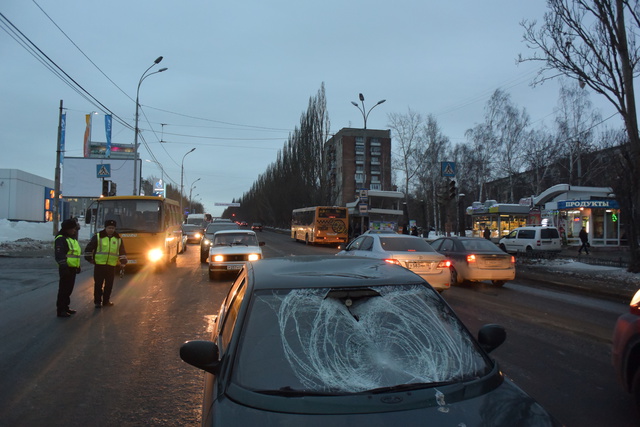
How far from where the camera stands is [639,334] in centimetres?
366

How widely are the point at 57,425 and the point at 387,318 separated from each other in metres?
3.00

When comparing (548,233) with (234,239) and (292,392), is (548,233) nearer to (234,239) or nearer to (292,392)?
(234,239)

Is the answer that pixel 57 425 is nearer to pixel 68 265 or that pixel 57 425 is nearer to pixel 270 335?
pixel 270 335

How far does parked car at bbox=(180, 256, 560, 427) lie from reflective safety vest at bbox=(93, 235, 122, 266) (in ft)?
23.2

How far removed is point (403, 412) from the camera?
205cm

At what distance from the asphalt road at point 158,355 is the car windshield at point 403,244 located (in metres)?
1.33

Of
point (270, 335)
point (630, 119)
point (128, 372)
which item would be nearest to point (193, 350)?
point (270, 335)

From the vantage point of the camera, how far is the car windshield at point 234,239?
1493 cm

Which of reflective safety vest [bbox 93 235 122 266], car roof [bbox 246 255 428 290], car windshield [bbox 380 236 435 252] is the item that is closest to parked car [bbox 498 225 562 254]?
car windshield [bbox 380 236 435 252]

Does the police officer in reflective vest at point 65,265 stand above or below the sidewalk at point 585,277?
above

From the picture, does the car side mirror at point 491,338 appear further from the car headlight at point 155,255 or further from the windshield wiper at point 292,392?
the car headlight at point 155,255

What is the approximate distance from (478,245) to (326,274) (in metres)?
10.7

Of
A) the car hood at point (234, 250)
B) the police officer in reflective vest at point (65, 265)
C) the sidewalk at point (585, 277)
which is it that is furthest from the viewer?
the car hood at point (234, 250)

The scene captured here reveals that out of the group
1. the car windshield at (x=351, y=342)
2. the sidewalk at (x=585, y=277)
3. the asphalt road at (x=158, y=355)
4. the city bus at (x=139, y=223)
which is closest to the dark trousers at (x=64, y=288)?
the asphalt road at (x=158, y=355)
